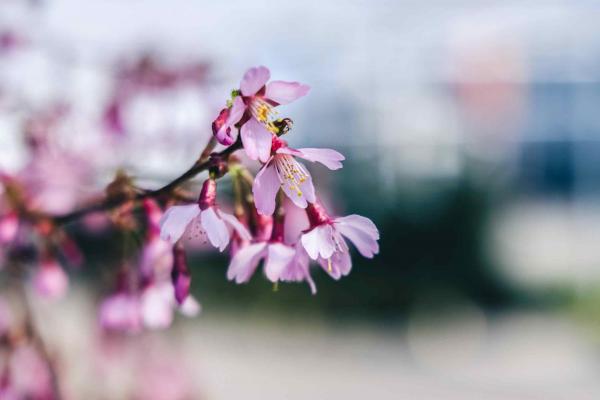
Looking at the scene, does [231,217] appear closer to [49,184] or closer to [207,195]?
[207,195]

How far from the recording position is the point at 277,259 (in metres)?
1.00

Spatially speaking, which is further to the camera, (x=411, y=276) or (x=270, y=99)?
(x=411, y=276)

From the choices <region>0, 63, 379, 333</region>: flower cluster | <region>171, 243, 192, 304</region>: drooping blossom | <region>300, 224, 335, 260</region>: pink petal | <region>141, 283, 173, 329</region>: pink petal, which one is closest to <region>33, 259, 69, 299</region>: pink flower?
<region>0, 63, 379, 333</region>: flower cluster

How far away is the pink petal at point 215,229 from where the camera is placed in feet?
3.09

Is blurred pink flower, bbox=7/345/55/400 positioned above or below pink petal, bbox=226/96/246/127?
below

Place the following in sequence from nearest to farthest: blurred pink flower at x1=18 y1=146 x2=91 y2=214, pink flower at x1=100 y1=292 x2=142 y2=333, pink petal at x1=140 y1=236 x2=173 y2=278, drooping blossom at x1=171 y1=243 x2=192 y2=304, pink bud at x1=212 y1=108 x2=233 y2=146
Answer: pink bud at x1=212 y1=108 x2=233 y2=146, drooping blossom at x1=171 y1=243 x2=192 y2=304, pink petal at x1=140 y1=236 x2=173 y2=278, pink flower at x1=100 y1=292 x2=142 y2=333, blurred pink flower at x1=18 y1=146 x2=91 y2=214

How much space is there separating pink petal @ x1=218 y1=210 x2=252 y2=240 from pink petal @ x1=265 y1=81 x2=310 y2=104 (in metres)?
0.17

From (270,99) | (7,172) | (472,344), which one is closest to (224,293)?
(472,344)

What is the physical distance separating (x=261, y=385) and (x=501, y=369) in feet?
7.52

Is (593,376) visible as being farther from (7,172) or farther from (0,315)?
(7,172)

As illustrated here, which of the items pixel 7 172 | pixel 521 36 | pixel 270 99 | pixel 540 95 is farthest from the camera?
pixel 540 95

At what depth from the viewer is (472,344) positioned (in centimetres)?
737

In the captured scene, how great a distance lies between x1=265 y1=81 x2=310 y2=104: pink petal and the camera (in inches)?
36.5

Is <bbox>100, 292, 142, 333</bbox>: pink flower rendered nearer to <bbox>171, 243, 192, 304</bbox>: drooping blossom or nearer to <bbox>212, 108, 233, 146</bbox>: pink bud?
<bbox>171, 243, 192, 304</bbox>: drooping blossom
